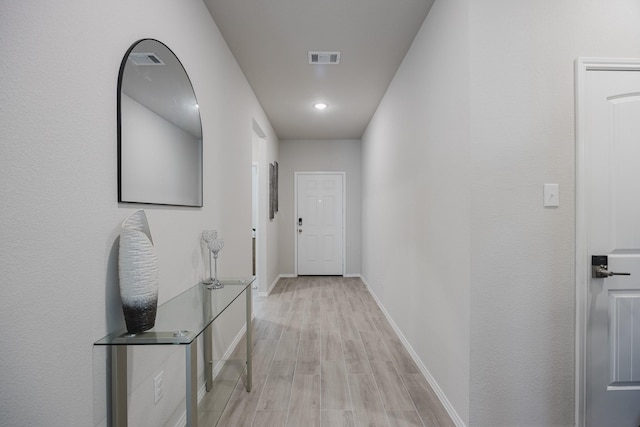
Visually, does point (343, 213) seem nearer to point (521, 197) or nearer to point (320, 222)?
point (320, 222)

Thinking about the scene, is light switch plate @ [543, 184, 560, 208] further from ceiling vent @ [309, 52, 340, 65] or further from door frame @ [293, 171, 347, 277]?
door frame @ [293, 171, 347, 277]

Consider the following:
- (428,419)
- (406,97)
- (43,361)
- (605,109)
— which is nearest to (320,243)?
(406,97)

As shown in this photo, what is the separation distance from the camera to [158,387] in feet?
4.79

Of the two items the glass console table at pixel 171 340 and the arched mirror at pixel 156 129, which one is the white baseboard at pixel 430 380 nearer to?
the glass console table at pixel 171 340

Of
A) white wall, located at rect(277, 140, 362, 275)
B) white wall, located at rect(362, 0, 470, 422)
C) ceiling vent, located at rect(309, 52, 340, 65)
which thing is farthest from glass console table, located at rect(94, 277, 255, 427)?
white wall, located at rect(277, 140, 362, 275)

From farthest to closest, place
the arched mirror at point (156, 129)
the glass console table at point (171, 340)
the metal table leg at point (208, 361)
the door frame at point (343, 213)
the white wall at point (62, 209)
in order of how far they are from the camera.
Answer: the door frame at point (343, 213) → the metal table leg at point (208, 361) → the arched mirror at point (156, 129) → the glass console table at point (171, 340) → the white wall at point (62, 209)

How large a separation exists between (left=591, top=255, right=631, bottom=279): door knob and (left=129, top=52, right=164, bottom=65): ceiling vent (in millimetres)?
2364

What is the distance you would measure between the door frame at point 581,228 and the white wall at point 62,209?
2097 millimetres

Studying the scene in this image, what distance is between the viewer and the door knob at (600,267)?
5.29 feet

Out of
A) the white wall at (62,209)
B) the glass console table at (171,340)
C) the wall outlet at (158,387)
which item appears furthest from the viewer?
the wall outlet at (158,387)

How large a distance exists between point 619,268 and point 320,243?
176 inches

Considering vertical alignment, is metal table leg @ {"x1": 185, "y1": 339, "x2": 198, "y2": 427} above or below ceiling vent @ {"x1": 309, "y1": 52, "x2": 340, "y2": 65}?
below

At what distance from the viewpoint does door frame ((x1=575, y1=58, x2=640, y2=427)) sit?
160 centimetres

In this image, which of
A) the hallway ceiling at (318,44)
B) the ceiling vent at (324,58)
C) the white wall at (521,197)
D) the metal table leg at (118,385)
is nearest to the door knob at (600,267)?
the white wall at (521,197)
